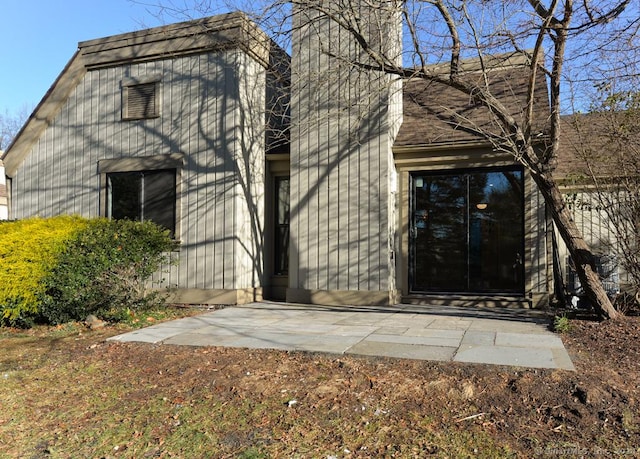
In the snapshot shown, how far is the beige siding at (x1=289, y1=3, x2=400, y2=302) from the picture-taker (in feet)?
31.1

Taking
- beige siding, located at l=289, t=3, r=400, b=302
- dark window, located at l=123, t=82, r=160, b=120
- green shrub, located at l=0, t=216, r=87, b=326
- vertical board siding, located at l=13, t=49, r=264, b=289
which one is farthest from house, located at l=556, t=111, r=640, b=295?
dark window, located at l=123, t=82, r=160, b=120

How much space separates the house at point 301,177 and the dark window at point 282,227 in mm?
50

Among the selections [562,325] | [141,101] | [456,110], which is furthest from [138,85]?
[562,325]

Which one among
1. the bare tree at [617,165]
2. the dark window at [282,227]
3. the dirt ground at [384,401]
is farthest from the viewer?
the dark window at [282,227]

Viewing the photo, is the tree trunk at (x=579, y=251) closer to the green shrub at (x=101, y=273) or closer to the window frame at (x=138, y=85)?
the green shrub at (x=101, y=273)

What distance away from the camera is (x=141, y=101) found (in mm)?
10820

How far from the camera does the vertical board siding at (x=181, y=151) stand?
9945 millimetres

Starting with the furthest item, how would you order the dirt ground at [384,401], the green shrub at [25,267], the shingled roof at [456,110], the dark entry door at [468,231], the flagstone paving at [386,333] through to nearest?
1. the dark entry door at [468,231]
2. the shingled roof at [456,110]
3. the green shrub at [25,267]
4. the flagstone paving at [386,333]
5. the dirt ground at [384,401]

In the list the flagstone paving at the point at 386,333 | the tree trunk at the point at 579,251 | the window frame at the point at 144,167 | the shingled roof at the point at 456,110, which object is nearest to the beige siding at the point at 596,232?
the tree trunk at the point at 579,251

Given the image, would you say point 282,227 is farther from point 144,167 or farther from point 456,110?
point 456,110

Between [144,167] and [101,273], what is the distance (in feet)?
12.0

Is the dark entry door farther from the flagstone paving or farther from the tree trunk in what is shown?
the tree trunk

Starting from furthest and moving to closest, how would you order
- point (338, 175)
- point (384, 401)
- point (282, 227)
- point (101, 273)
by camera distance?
point (282, 227) < point (338, 175) < point (101, 273) < point (384, 401)

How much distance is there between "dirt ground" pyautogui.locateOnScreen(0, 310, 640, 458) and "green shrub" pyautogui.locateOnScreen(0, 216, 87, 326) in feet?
6.62
